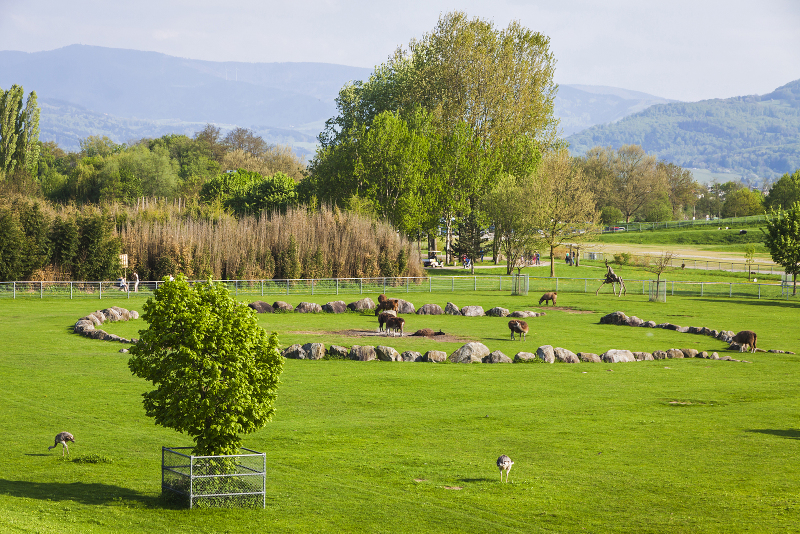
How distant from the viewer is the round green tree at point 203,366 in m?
11.7

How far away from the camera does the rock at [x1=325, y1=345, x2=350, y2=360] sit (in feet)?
87.5

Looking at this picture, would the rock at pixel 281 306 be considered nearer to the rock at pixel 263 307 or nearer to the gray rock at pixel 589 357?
the rock at pixel 263 307

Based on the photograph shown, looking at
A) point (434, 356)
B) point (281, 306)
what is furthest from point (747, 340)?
point (281, 306)

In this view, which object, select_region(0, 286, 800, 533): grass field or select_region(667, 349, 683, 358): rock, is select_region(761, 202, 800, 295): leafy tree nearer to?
select_region(0, 286, 800, 533): grass field

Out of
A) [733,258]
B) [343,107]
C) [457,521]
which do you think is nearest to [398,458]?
[457,521]

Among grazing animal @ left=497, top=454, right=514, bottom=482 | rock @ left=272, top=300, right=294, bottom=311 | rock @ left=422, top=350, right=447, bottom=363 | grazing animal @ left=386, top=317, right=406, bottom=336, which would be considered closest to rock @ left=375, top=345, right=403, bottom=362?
rock @ left=422, top=350, right=447, bottom=363

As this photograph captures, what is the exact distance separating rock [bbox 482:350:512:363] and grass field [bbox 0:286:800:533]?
1123mm

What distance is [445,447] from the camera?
15484 millimetres

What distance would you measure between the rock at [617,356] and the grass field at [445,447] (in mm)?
894

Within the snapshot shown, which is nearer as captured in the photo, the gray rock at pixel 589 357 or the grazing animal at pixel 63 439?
the grazing animal at pixel 63 439

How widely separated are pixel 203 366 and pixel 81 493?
2.96 m

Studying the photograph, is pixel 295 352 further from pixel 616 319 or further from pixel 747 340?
pixel 616 319

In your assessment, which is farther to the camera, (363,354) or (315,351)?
(363,354)

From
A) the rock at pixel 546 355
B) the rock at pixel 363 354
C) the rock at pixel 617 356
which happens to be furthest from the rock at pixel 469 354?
the rock at pixel 617 356
